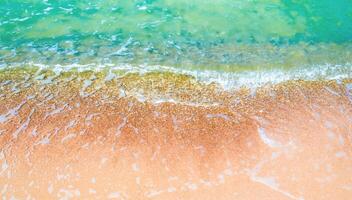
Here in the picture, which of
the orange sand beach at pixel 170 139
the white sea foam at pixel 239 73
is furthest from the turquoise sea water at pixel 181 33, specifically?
the orange sand beach at pixel 170 139

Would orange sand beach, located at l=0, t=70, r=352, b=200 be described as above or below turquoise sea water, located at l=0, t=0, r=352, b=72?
below

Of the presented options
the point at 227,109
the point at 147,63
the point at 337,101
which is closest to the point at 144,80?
the point at 147,63

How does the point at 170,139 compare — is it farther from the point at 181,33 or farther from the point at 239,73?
the point at 181,33

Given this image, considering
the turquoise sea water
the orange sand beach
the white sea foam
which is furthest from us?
the turquoise sea water

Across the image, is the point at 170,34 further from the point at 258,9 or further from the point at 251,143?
the point at 251,143

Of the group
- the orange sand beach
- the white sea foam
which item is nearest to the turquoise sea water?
the white sea foam

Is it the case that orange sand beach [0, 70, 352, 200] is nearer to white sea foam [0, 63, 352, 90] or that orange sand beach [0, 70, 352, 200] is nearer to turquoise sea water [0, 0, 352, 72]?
white sea foam [0, 63, 352, 90]
